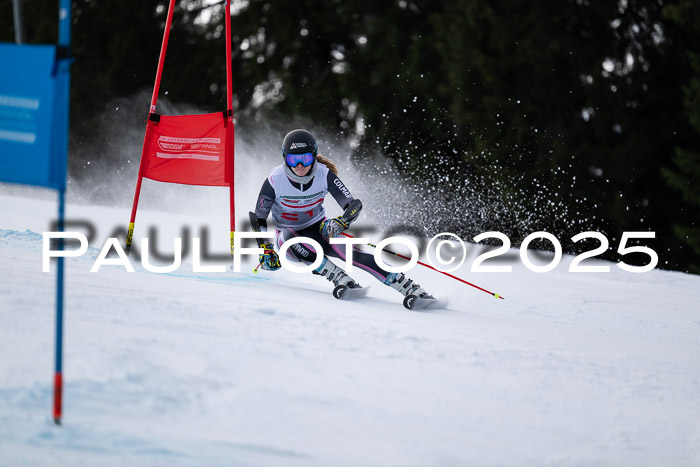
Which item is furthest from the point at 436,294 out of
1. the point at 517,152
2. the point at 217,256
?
the point at 517,152

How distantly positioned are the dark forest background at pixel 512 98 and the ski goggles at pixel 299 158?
9.09m

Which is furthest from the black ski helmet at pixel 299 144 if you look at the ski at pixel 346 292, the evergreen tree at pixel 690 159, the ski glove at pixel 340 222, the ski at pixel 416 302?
the evergreen tree at pixel 690 159

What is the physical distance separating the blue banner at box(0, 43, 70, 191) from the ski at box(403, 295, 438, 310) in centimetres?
302

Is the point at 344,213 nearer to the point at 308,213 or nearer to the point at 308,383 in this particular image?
the point at 308,213

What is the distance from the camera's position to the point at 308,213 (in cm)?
596

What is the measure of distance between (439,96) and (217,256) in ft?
36.2

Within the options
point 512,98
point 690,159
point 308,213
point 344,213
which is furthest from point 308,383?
point 512,98

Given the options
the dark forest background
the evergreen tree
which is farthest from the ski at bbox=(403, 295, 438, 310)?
the evergreen tree

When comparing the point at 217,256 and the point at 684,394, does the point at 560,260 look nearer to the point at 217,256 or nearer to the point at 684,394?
the point at 217,256

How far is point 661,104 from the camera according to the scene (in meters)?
17.1

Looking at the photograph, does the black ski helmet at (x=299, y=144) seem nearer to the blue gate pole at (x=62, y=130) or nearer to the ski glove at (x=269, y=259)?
the ski glove at (x=269, y=259)

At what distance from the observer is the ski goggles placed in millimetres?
5688

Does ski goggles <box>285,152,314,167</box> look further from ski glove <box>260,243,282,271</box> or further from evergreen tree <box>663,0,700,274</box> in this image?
evergreen tree <box>663,0,700,274</box>

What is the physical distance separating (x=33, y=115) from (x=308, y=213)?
322cm
